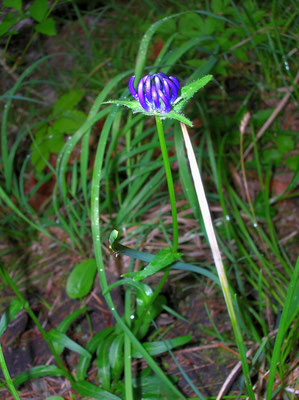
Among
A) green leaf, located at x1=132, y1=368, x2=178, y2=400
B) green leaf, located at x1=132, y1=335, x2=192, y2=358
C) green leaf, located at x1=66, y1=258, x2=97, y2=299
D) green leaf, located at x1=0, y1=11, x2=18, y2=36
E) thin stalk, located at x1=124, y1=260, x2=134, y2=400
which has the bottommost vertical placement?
green leaf, located at x1=132, y1=368, x2=178, y2=400

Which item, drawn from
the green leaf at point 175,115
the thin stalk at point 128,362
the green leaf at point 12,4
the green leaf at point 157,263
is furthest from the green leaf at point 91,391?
the green leaf at point 12,4

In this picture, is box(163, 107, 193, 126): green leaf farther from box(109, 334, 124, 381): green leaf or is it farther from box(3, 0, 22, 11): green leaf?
box(3, 0, 22, 11): green leaf

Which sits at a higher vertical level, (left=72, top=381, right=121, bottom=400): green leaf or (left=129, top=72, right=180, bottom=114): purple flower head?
(left=129, top=72, right=180, bottom=114): purple flower head

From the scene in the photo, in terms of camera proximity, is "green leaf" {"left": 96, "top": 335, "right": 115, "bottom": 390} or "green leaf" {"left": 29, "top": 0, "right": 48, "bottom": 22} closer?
"green leaf" {"left": 96, "top": 335, "right": 115, "bottom": 390}

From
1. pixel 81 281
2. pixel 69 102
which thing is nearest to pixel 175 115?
pixel 81 281

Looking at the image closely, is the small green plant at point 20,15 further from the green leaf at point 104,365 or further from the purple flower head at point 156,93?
the green leaf at point 104,365

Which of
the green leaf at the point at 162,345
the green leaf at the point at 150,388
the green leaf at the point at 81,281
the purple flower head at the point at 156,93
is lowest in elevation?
the green leaf at the point at 150,388

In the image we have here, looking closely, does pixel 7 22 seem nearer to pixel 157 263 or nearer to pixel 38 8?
pixel 38 8

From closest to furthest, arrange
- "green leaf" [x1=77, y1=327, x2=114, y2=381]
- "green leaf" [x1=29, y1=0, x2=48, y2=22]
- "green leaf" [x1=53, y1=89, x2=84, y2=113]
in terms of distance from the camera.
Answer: "green leaf" [x1=77, y1=327, x2=114, y2=381] < "green leaf" [x1=29, y1=0, x2=48, y2=22] < "green leaf" [x1=53, y1=89, x2=84, y2=113]

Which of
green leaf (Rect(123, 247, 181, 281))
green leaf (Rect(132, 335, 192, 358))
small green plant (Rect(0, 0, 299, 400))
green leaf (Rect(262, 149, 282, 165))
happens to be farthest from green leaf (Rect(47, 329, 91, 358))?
green leaf (Rect(262, 149, 282, 165))
